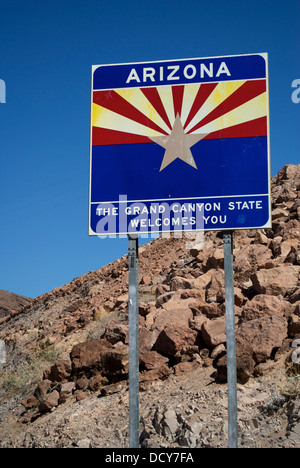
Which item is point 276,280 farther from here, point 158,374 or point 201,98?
point 201,98

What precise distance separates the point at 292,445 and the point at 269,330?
2252mm

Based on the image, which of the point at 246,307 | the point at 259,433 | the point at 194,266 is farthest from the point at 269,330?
the point at 194,266

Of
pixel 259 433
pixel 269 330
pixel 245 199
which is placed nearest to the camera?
pixel 245 199

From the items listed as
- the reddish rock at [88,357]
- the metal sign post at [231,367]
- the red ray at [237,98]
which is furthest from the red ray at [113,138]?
the reddish rock at [88,357]

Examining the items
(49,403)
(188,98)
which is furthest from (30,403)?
(188,98)

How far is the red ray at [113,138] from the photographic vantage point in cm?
646

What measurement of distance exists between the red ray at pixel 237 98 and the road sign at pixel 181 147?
0.01 meters

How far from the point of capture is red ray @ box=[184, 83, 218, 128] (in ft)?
21.0

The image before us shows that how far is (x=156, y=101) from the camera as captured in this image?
6523mm

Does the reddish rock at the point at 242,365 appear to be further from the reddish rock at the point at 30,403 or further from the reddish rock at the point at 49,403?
the reddish rock at the point at 30,403

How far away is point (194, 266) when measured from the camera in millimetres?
16375

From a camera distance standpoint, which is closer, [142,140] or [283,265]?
[142,140]

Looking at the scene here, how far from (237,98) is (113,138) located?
1.45 m

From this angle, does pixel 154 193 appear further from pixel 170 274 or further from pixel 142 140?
pixel 170 274
